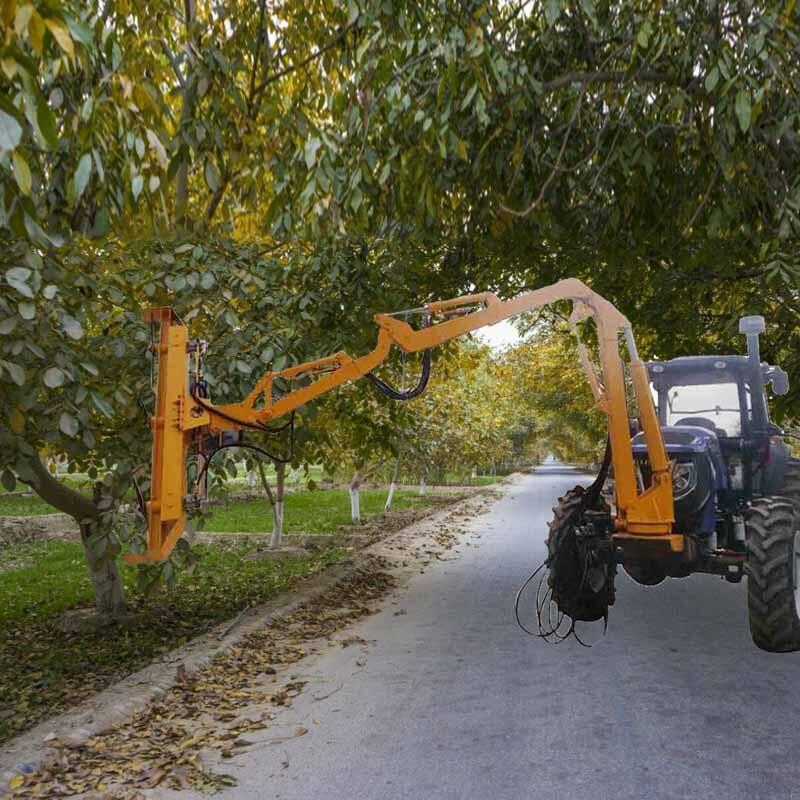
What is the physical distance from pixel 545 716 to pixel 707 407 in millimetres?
3792

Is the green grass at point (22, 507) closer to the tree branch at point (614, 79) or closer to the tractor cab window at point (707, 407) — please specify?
the tractor cab window at point (707, 407)

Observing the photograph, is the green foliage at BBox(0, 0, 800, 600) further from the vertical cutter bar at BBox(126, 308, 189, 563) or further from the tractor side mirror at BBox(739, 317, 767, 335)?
the vertical cutter bar at BBox(126, 308, 189, 563)

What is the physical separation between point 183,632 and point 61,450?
8.55 ft

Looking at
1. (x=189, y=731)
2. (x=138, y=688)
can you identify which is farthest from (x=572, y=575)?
(x=138, y=688)

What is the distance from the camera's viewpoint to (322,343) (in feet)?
27.6

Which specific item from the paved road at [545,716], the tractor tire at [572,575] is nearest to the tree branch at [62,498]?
the paved road at [545,716]

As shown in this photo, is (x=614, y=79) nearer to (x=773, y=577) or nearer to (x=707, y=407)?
(x=707, y=407)

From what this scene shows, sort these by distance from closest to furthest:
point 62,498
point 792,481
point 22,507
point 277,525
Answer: point 62,498, point 792,481, point 277,525, point 22,507

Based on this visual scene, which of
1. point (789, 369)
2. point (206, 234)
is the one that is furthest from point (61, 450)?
point (789, 369)

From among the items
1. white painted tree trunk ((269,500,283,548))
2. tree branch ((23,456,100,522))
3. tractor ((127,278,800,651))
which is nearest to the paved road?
tractor ((127,278,800,651))

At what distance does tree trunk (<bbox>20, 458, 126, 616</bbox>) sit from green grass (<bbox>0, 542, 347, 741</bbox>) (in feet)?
0.81

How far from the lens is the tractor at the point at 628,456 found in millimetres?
5000

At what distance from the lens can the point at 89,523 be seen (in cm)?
789

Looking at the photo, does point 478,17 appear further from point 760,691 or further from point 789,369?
point 789,369
